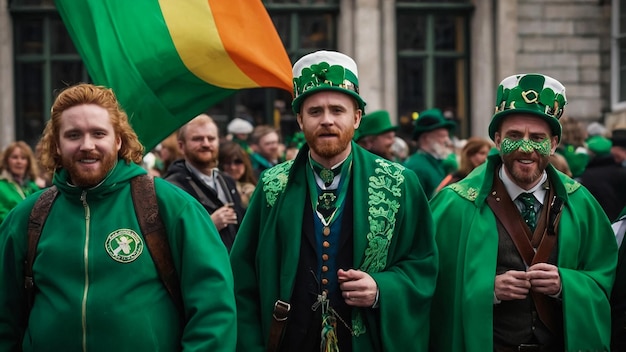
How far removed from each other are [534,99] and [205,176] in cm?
289

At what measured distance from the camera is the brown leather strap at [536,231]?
15.7ft

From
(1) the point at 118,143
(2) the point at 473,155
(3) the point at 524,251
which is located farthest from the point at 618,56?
(1) the point at 118,143

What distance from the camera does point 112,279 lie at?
400 centimetres

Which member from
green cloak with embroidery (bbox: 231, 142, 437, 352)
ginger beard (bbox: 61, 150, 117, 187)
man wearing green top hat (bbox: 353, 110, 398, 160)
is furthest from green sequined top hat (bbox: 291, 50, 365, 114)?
man wearing green top hat (bbox: 353, 110, 398, 160)

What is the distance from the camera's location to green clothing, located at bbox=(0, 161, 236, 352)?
3980 mm

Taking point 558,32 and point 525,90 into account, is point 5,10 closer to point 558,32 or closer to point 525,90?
point 558,32

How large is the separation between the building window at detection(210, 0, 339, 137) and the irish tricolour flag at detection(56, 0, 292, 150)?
1115cm

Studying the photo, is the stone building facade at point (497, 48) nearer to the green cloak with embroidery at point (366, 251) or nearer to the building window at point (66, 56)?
the building window at point (66, 56)

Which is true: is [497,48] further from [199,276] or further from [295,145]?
[199,276]

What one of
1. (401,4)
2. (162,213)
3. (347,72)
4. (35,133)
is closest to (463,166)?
(347,72)

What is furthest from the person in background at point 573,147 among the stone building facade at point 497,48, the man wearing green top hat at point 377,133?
the stone building facade at point 497,48

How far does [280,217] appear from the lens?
15.1ft

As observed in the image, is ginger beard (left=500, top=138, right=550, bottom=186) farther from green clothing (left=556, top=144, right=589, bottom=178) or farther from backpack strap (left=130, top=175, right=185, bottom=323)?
green clothing (left=556, top=144, right=589, bottom=178)

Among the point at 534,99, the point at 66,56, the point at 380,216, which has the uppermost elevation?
the point at 66,56
